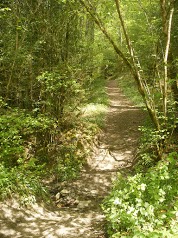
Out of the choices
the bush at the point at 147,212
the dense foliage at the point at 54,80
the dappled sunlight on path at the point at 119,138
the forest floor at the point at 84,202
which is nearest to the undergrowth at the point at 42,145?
the dense foliage at the point at 54,80

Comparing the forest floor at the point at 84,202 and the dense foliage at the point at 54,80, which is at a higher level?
the dense foliage at the point at 54,80

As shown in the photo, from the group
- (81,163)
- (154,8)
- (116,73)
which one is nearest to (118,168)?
(81,163)

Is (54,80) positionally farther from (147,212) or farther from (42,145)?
(147,212)

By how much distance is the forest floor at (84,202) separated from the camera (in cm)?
502

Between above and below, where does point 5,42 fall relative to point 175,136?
above

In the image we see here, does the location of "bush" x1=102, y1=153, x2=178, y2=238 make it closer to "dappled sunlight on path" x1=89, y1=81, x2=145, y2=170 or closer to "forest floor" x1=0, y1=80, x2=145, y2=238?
"forest floor" x1=0, y1=80, x2=145, y2=238

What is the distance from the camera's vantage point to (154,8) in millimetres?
11398

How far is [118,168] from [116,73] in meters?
24.7

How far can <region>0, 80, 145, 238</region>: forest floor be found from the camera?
5.02 metres

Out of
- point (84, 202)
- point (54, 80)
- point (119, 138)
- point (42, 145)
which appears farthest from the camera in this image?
point (119, 138)

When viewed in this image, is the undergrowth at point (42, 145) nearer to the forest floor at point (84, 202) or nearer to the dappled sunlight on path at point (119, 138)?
the forest floor at point (84, 202)

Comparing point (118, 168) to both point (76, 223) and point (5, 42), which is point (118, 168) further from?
point (5, 42)

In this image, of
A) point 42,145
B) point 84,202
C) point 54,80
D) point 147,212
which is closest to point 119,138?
point 42,145

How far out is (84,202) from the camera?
6.95 m
